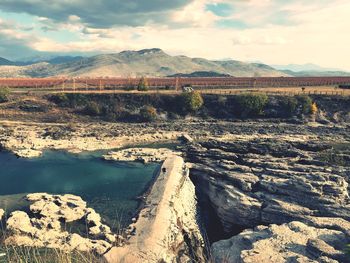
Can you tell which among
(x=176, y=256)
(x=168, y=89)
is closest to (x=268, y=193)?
(x=176, y=256)

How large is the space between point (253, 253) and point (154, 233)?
1130cm

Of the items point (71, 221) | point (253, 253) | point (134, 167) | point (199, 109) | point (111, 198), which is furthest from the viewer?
point (199, 109)

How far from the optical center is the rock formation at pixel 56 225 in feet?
124

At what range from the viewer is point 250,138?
9300 centimetres

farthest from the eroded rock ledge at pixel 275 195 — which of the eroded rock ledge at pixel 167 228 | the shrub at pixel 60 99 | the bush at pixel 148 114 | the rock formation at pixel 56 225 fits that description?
the shrub at pixel 60 99

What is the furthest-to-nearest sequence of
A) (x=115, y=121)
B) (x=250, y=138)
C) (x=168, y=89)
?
(x=168, y=89)
(x=115, y=121)
(x=250, y=138)

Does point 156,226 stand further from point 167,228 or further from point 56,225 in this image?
point 56,225

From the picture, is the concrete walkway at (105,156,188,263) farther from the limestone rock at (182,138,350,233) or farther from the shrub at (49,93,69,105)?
the shrub at (49,93,69,105)

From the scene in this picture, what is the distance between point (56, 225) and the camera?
4375 cm

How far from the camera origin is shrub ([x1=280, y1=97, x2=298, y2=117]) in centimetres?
11531

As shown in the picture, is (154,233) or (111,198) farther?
(111,198)

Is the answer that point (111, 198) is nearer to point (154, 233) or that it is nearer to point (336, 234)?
point (154, 233)

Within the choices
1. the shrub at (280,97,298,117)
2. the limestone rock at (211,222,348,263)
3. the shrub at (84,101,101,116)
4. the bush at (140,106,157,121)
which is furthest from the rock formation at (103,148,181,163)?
the shrub at (280,97,298,117)

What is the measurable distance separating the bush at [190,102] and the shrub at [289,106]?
1082 inches
